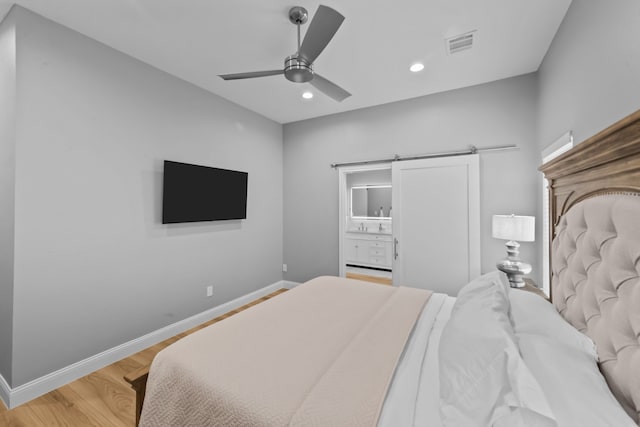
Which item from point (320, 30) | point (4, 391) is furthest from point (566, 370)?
point (4, 391)

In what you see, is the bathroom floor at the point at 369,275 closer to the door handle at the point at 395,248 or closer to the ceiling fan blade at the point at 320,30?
the door handle at the point at 395,248

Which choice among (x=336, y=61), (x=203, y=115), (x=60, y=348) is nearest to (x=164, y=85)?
(x=203, y=115)

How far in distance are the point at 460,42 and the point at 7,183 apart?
12.2 ft

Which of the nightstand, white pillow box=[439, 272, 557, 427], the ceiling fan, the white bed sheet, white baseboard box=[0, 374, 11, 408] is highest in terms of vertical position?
the ceiling fan

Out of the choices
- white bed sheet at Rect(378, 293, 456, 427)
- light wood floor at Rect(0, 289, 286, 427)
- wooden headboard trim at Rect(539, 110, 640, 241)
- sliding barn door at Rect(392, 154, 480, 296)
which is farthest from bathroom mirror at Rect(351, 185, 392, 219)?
light wood floor at Rect(0, 289, 286, 427)

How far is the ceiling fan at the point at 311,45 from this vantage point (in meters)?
1.52

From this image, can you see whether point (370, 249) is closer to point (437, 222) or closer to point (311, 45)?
point (437, 222)

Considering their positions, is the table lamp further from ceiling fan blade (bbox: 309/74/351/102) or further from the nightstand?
ceiling fan blade (bbox: 309/74/351/102)

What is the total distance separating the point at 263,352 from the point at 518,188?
3076mm

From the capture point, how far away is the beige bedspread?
0.92 metres

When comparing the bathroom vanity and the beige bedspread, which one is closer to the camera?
the beige bedspread

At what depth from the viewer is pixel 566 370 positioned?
0.83m

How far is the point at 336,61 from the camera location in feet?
8.30

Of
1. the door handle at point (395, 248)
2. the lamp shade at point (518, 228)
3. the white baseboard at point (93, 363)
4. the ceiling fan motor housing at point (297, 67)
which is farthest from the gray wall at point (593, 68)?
the white baseboard at point (93, 363)
